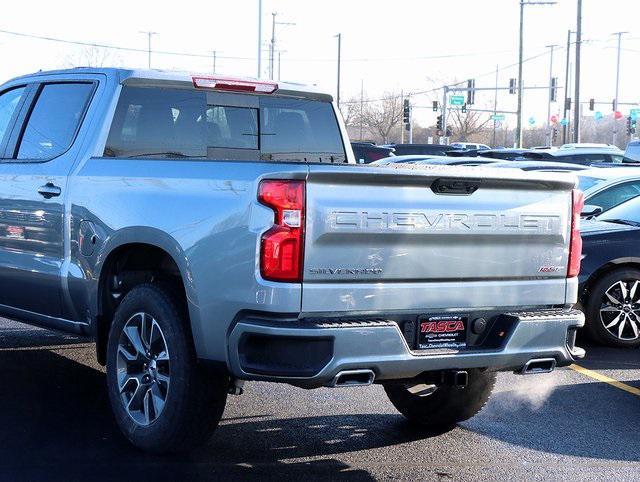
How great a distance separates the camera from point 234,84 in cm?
737

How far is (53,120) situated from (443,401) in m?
3.06

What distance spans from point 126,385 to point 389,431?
5.58ft

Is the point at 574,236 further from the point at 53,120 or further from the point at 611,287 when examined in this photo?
the point at 611,287

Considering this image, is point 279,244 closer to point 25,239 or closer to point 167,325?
point 167,325

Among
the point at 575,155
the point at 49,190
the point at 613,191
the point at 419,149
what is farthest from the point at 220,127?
the point at 419,149

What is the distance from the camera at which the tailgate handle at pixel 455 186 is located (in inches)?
213

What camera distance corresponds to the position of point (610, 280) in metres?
9.80

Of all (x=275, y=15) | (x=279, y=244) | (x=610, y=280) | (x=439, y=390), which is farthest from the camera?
(x=275, y=15)

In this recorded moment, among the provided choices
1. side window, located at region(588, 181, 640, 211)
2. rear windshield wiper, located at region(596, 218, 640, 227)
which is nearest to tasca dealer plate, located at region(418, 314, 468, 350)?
rear windshield wiper, located at region(596, 218, 640, 227)

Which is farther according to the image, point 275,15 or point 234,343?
point 275,15

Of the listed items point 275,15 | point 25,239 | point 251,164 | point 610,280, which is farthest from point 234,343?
point 275,15

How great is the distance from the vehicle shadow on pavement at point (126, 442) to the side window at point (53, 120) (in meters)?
1.60

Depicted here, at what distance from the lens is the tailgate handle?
17.8ft

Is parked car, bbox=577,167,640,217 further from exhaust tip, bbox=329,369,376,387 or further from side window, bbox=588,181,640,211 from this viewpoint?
exhaust tip, bbox=329,369,376,387
